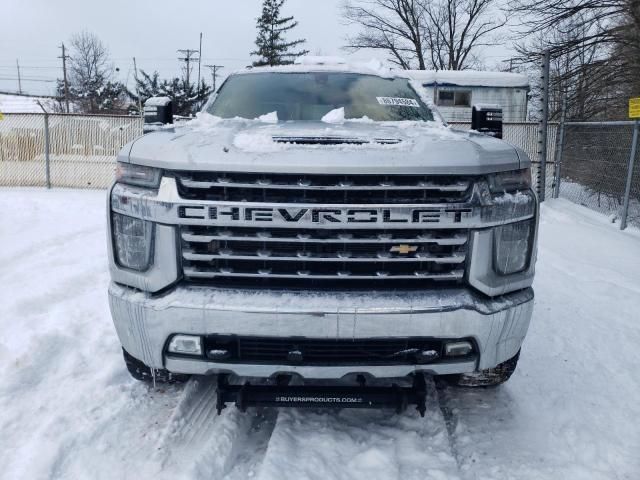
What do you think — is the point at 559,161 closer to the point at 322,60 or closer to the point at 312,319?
the point at 322,60

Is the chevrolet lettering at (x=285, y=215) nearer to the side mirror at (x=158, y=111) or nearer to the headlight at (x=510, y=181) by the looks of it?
the headlight at (x=510, y=181)

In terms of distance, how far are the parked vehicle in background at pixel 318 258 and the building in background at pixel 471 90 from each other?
16.8m

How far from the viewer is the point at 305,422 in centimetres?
283

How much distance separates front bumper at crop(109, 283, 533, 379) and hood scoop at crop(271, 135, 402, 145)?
72cm

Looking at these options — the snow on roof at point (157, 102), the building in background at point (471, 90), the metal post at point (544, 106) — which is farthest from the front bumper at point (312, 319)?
the building in background at point (471, 90)

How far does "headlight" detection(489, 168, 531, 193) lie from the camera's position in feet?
8.05

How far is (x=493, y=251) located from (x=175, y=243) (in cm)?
142

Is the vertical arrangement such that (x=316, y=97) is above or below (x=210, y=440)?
above

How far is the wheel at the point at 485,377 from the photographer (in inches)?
116

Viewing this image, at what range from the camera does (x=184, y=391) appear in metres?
3.11

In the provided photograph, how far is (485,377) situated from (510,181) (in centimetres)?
114

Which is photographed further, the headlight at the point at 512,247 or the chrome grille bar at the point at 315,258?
the headlight at the point at 512,247

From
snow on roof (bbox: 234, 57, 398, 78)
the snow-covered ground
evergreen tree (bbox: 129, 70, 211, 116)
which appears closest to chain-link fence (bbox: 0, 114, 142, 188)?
the snow-covered ground

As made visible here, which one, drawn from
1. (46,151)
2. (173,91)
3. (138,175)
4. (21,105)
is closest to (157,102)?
(138,175)
